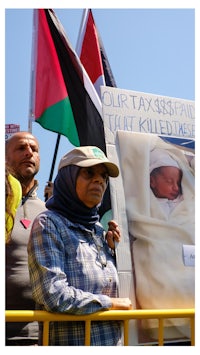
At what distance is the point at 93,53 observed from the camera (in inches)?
177

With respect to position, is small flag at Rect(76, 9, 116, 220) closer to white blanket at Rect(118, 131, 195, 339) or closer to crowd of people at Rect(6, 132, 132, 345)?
white blanket at Rect(118, 131, 195, 339)

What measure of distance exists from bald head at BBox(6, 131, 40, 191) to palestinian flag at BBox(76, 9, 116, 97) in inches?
61.2

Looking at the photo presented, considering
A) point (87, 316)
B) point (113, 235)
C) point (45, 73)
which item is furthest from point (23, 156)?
point (45, 73)

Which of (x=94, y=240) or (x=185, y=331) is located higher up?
(x=94, y=240)

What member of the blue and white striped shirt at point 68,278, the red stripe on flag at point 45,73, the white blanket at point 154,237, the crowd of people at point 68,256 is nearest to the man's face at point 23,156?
the crowd of people at point 68,256

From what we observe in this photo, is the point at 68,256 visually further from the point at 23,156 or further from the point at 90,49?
the point at 90,49

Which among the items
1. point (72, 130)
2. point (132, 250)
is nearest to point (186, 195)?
point (132, 250)

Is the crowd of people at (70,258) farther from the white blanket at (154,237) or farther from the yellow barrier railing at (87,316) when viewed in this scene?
the white blanket at (154,237)

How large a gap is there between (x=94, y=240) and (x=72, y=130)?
1.78m

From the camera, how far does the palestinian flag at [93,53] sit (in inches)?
168

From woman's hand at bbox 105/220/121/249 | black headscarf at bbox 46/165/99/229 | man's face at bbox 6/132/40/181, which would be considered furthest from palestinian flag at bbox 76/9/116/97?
black headscarf at bbox 46/165/99/229

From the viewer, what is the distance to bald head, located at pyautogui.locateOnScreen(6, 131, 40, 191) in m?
2.59

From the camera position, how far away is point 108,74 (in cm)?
439

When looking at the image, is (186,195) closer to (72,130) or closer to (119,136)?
(119,136)
